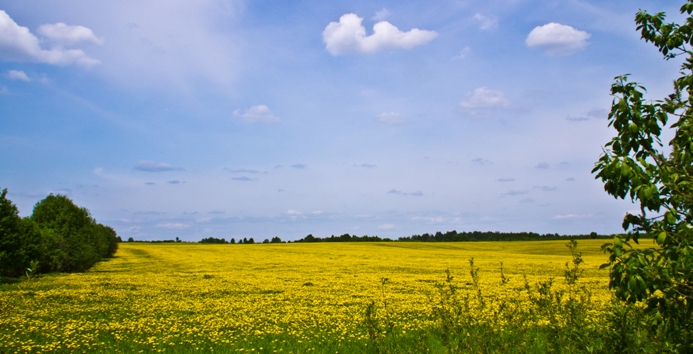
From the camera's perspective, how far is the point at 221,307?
711 inches

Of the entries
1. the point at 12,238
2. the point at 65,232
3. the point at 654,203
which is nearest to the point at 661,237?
the point at 654,203

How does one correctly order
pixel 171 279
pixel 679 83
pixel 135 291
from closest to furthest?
pixel 679 83, pixel 135 291, pixel 171 279

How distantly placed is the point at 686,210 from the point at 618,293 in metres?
1.13

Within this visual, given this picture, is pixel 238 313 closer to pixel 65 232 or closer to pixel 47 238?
pixel 47 238

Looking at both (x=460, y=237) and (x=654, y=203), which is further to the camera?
(x=460, y=237)

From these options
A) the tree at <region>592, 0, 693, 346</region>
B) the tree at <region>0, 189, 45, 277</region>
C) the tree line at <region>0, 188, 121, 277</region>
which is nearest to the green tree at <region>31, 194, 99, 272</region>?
the tree line at <region>0, 188, 121, 277</region>

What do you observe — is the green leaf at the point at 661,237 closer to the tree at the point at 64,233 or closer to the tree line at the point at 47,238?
the tree line at the point at 47,238

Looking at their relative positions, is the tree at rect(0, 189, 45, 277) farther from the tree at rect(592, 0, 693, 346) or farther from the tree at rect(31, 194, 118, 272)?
the tree at rect(592, 0, 693, 346)

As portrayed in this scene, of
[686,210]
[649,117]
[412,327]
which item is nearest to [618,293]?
[686,210]

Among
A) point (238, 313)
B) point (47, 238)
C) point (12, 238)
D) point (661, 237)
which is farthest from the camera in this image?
point (47, 238)

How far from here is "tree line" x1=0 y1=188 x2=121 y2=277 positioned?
29.4m

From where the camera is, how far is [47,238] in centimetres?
3784

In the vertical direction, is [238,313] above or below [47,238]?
below

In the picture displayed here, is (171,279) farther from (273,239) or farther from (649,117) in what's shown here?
(273,239)
